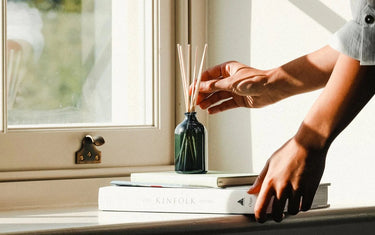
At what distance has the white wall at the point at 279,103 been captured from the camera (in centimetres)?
153

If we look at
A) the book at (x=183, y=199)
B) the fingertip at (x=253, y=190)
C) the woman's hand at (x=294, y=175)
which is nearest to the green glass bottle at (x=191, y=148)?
the book at (x=183, y=199)

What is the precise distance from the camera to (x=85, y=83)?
1.79m

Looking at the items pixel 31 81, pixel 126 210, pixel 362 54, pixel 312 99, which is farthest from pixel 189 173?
pixel 362 54

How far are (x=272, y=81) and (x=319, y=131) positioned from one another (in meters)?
0.39

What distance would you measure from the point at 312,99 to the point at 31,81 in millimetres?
673

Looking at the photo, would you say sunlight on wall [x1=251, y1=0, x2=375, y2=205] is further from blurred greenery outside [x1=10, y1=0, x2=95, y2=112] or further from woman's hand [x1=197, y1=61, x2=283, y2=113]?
blurred greenery outside [x1=10, y1=0, x2=95, y2=112]

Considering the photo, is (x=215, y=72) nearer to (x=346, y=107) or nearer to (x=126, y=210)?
(x=126, y=210)

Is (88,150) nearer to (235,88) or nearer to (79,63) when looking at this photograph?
(79,63)

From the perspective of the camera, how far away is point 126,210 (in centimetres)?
144

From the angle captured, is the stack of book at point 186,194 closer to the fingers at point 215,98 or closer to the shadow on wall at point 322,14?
the fingers at point 215,98

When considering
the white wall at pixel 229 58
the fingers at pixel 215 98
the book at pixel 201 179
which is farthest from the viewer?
the white wall at pixel 229 58

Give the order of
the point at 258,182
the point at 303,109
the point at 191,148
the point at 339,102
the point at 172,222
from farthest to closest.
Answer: the point at 303,109
the point at 191,148
the point at 172,222
the point at 258,182
the point at 339,102

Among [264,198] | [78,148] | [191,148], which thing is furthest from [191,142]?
[264,198]

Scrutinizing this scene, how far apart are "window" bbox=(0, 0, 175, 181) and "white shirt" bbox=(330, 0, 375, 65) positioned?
860mm
